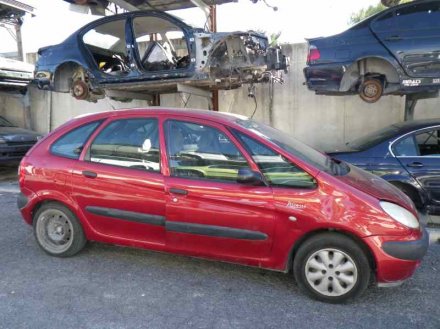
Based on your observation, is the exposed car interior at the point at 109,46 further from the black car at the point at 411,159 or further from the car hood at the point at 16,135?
the black car at the point at 411,159

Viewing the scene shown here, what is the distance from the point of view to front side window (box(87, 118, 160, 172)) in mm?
3658

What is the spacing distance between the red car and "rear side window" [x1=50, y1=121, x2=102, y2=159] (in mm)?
11

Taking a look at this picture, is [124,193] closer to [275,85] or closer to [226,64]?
[226,64]

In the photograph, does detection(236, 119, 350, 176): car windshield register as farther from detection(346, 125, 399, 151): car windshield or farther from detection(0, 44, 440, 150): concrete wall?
detection(0, 44, 440, 150): concrete wall

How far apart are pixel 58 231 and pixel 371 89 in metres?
5.19

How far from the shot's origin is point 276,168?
3336 millimetres

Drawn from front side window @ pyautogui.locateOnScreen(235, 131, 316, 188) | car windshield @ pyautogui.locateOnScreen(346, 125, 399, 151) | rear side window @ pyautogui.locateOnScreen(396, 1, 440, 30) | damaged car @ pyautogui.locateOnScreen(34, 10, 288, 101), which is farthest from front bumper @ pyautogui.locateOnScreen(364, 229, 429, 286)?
damaged car @ pyautogui.locateOnScreen(34, 10, 288, 101)

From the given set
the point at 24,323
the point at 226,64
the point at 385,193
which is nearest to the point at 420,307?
the point at 385,193

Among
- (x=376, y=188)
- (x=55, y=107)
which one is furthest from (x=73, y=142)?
(x=55, y=107)

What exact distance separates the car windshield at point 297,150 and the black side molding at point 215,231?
752 mm

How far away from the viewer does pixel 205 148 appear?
354cm

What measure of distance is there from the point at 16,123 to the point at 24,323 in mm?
9737

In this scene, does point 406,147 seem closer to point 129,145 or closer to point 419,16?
point 419,16

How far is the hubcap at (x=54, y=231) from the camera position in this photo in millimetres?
4074
